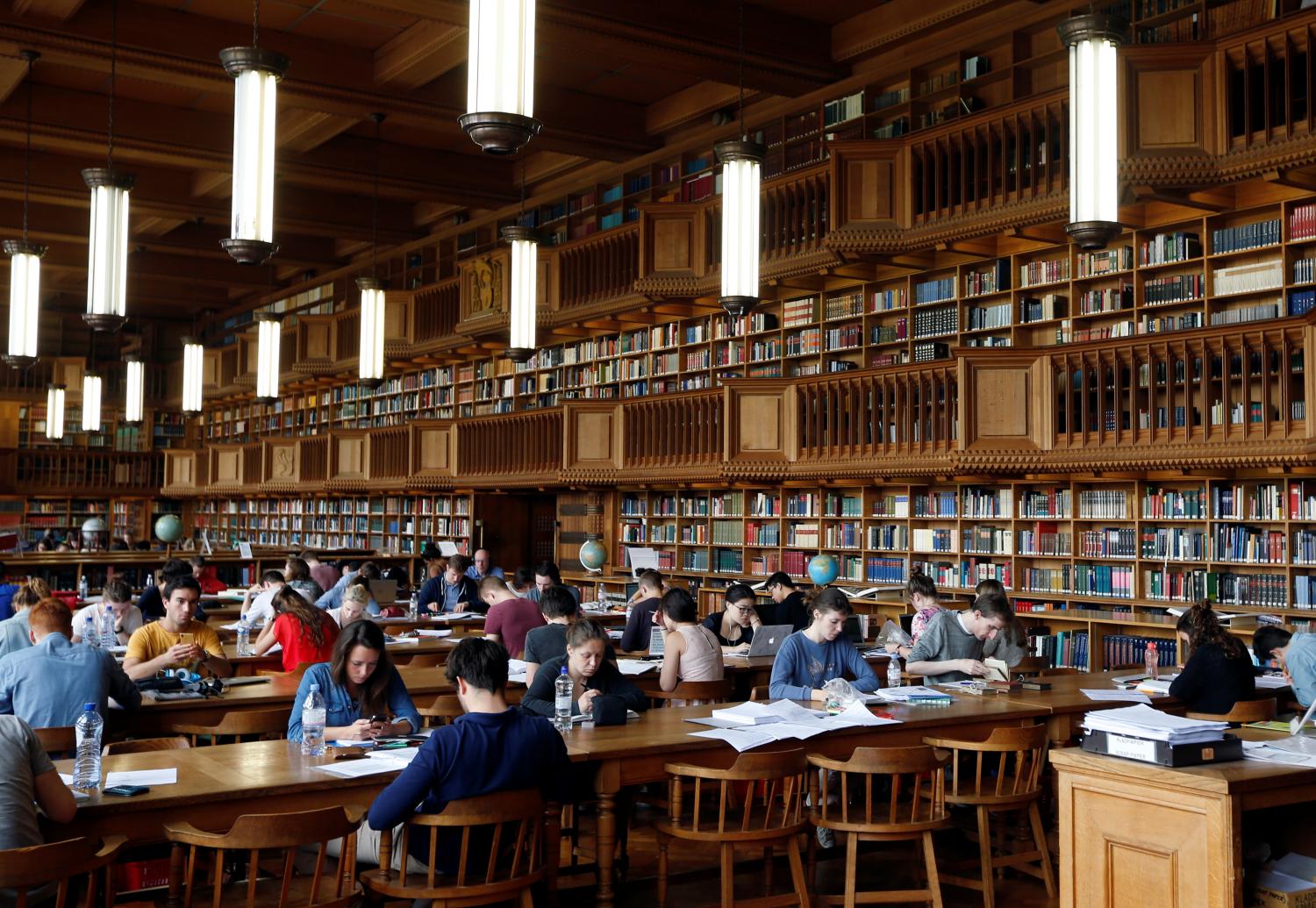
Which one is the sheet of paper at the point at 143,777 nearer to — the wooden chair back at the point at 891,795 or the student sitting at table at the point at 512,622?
the wooden chair back at the point at 891,795

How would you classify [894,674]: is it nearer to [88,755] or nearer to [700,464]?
[88,755]

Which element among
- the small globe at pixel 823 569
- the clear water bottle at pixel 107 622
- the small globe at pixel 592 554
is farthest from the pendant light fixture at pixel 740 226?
the small globe at pixel 592 554

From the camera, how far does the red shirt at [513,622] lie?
7426 mm

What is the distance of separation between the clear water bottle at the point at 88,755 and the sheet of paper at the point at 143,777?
5 cm

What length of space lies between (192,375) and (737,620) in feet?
26.5

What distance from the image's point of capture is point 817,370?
12.1 meters

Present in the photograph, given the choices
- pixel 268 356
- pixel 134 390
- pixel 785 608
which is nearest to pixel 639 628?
pixel 785 608

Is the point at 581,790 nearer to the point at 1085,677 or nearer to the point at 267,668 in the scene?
the point at 1085,677

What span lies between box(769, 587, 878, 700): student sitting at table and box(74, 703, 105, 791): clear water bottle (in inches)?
106

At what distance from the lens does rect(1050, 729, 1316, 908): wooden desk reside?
2.98 meters

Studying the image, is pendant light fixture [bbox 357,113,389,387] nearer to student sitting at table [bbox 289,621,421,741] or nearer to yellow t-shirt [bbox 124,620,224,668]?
yellow t-shirt [bbox 124,620,224,668]

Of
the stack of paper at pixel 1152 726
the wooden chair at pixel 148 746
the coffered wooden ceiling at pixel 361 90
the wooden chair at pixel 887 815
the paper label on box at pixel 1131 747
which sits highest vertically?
the coffered wooden ceiling at pixel 361 90

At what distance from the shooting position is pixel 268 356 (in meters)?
11.1

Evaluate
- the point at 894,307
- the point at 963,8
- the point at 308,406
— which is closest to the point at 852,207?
the point at 894,307
